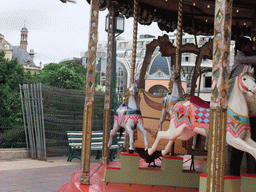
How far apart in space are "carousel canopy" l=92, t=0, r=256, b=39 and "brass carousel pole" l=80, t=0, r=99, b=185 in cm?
260

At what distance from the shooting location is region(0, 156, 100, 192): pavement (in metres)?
7.93

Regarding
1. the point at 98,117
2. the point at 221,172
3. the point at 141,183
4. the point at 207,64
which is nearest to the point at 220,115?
the point at 221,172

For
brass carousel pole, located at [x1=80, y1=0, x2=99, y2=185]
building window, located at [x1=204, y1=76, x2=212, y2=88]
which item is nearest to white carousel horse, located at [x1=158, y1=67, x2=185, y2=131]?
brass carousel pole, located at [x1=80, y1=0, x2=99, y2=185]

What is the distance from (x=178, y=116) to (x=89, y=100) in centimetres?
166

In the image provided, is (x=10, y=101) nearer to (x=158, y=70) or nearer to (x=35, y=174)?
(x=35, y=174)

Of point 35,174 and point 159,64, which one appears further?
point 159,64

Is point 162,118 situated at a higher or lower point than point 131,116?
lower

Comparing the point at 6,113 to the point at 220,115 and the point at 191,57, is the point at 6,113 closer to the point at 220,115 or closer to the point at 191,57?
the point at 220,115

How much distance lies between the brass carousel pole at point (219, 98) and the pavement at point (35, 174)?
4.24m

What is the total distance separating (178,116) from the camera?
6121 millimetres

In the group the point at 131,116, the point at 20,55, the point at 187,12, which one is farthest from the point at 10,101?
the point at 20,55

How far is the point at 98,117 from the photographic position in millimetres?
14016

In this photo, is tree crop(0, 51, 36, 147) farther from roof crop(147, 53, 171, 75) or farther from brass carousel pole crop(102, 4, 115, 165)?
roof crop(147, 53, 171, 75)

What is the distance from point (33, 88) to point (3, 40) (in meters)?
87.6
